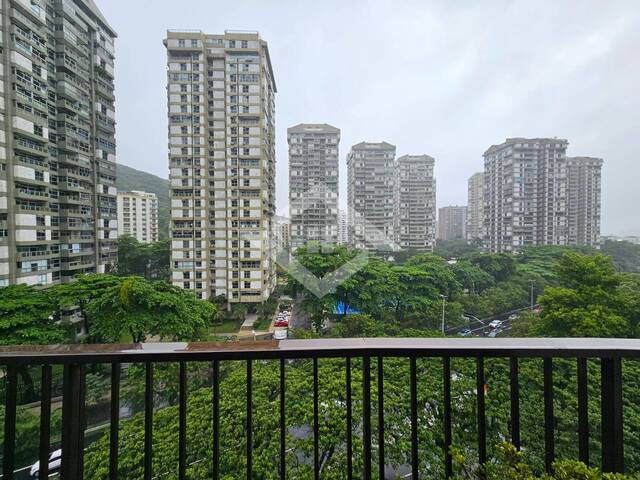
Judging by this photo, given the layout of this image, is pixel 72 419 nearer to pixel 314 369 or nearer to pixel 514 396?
pixel 314 369

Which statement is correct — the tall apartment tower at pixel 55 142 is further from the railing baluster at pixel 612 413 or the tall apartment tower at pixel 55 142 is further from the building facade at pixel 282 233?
the railing baluster at pixel 612 413

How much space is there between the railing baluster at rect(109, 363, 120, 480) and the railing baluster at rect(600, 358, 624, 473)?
1.58m

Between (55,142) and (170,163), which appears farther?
(170,163)

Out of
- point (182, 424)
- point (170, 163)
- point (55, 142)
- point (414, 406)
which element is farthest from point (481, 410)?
point (55, 142)

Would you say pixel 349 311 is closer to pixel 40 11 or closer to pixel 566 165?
pixel 40 11

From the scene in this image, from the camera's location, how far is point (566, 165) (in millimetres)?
22266

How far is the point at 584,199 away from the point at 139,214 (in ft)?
138

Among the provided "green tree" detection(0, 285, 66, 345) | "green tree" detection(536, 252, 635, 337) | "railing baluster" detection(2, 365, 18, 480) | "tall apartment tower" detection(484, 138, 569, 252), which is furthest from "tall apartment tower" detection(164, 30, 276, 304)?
"tall apartment tower" detection(484, 138, 569, 252)

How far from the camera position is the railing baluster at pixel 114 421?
86 centimetres

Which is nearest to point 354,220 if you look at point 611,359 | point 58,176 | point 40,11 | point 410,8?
point 410,8

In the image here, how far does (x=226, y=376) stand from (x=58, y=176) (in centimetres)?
1398

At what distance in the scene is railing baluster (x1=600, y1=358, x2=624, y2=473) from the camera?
0.87m

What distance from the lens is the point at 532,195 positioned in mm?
21922
